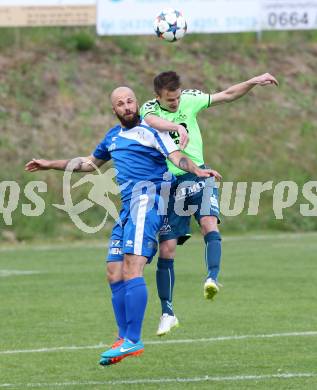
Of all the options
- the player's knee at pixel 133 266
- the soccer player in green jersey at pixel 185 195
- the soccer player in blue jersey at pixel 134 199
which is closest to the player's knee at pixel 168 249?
the soccer player in green jersey at pixel 185 195

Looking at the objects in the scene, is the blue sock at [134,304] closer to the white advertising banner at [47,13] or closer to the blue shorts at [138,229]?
the blue shorts at [138,229]

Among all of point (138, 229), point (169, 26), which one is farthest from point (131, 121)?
point (169, 26)

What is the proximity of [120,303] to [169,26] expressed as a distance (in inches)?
110

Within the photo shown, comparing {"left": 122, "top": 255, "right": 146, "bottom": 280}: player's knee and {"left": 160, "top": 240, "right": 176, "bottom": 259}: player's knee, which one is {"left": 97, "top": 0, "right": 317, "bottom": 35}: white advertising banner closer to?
{"left": 160, "top": 240, "right": 176, "bottom": 259}: player's knee

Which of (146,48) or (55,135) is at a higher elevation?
(146,48)

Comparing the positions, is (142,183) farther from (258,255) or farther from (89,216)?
(89,216)

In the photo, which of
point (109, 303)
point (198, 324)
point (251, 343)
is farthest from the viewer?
point (109, 303)

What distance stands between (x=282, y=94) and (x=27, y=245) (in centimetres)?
1014

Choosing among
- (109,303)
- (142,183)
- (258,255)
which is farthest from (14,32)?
(142,183)

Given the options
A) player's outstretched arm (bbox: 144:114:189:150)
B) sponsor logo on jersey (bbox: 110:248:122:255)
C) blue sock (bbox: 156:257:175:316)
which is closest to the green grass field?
blue sock (bbox: 156:257:175:316)

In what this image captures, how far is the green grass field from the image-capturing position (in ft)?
29.9

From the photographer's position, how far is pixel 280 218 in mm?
26000

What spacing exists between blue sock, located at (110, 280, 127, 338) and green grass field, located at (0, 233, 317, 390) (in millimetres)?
363

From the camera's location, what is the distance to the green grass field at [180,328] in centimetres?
912
